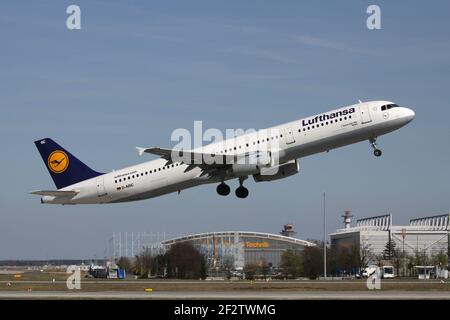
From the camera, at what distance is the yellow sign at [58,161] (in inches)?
3319

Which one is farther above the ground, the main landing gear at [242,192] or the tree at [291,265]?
the main landing gear at [242,192]

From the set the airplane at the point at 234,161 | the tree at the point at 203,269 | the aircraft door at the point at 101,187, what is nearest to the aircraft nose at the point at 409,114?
the airplane at the point at 234,161

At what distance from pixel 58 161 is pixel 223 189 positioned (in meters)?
17.8

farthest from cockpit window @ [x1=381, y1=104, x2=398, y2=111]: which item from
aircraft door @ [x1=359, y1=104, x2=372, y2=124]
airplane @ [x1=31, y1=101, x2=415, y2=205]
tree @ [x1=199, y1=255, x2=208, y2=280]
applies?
tree @ [x1=199, y1=255, x2=208, y2=280]

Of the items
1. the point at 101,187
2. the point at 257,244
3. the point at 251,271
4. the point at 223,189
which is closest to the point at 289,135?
the point at 223,189

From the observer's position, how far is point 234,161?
2891 inches

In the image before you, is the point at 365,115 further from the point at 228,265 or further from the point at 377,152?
the point at 228,265

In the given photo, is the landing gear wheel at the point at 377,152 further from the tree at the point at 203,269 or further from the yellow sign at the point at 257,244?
the yellow sign at the point at 257,244

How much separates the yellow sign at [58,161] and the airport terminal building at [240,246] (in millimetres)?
39429

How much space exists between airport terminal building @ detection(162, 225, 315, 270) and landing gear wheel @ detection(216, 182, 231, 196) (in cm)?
4372

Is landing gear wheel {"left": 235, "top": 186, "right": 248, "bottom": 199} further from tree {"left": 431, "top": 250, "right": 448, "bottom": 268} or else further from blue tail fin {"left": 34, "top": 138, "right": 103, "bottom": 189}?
tree {"left": 431, "top": 250, "right": 448, "bottom": 268}

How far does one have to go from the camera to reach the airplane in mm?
70188
